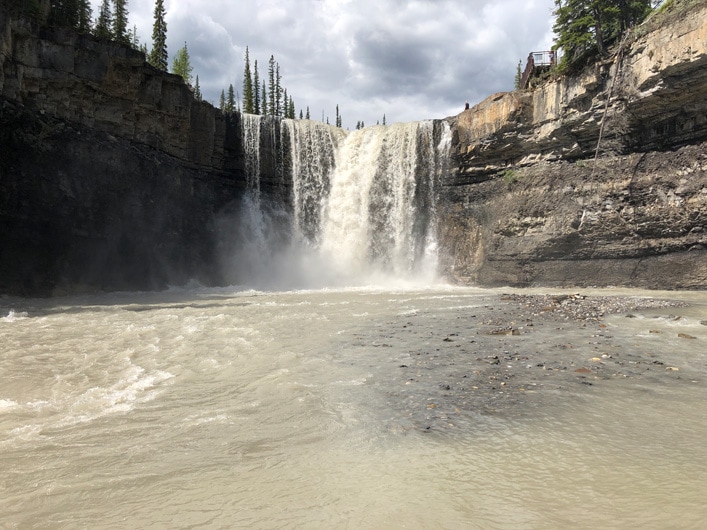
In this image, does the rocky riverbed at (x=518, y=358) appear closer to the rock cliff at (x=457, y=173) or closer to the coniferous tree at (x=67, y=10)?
the rock cliff at (x=457, y=173)

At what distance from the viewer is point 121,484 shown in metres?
3.53

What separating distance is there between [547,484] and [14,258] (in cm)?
2339

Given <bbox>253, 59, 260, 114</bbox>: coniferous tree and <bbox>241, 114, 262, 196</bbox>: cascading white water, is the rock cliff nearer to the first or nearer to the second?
<bbox>241, 114, 262, 196</bbox>: cascading white water

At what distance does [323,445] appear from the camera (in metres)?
4.36

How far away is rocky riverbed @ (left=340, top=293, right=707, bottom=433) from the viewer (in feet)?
18.2

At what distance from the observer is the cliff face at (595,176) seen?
19297 millimetres

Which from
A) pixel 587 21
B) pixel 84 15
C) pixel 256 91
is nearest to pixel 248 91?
pixel 256 91

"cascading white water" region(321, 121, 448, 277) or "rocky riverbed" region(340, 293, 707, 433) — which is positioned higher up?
"cascading white water" region(321, 121, 448, 277)

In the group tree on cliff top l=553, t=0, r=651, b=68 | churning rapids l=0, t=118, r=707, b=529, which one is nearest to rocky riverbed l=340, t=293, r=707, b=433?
churning rapids l=0, t=118, r=707, b=529

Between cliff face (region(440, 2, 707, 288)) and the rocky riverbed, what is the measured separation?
869cm

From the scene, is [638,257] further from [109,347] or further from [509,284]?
[109,347]

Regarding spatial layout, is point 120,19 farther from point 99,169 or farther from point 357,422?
point 357,422

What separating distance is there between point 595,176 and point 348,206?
51.4 ft

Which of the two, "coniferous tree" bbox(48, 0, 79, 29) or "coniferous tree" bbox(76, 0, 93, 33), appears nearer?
"coniferous tree" bbox(48, 0, 79, 29)
